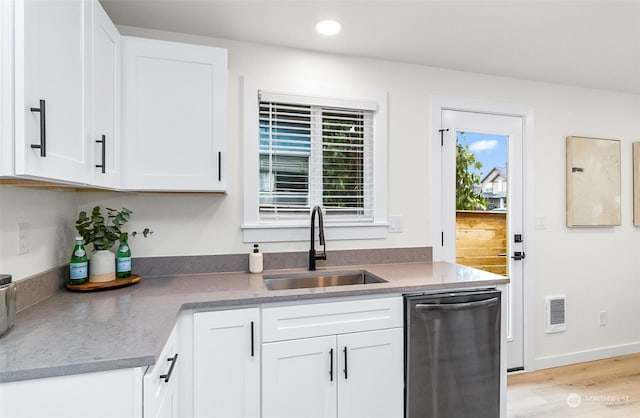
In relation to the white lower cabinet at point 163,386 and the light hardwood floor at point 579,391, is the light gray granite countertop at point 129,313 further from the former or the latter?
the light hardwood floor at point 579,391

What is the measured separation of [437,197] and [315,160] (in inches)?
39.3

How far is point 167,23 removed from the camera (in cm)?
203

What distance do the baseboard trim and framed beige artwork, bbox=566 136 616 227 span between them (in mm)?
1125

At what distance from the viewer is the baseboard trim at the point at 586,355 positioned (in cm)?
291

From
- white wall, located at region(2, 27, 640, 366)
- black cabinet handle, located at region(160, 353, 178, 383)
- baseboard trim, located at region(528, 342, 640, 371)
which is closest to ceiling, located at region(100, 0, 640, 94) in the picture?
white wall, located at region(2, 27, 640, 366)

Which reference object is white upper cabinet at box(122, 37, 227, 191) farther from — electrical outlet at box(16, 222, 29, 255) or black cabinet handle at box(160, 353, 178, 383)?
black cabinet handle at box(160, 353, 178, 383)

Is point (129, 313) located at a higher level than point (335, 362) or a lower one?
higher

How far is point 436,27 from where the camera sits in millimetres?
2086

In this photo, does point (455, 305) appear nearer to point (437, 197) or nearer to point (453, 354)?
Result: point (453, 354)

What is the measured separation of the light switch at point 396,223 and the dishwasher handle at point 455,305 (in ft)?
2.60

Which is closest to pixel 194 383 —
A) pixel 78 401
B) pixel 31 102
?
pixel 78 401

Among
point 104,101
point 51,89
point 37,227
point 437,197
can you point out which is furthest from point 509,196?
point 37,227

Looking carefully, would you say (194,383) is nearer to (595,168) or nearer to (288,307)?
(288,307)

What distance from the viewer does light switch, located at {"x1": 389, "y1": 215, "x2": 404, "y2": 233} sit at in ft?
8.33
